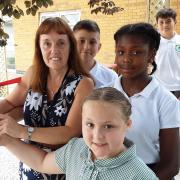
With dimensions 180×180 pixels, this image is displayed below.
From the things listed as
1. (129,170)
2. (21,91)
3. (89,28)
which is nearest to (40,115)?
(21,91)

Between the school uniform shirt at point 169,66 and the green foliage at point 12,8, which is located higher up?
the green foliage at point 12,8

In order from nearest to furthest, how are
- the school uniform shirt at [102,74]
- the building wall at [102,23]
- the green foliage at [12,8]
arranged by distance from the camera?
the green foliage at [12,8] < the school uniform shirt at [102,74] < the building wall at [102,23]

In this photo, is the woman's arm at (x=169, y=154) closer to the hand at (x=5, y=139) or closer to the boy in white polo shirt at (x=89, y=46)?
the hand at (x=5, y=139)

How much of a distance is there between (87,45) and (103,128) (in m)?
1.60

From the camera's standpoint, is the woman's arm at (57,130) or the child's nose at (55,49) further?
the child's nose at (55,49)

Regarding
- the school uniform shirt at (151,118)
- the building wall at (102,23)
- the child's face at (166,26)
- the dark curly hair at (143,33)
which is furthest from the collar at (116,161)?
the building wall at (102,23)

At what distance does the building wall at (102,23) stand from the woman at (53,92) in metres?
4.67

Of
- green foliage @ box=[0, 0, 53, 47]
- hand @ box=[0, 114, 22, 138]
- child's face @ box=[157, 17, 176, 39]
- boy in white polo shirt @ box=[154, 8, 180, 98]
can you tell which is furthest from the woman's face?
child's face @ box=[157, 17, 176, 39]

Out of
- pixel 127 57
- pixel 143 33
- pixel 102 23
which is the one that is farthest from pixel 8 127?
pixel 102 23

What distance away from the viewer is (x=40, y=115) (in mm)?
1727

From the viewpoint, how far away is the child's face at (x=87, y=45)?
2.72m

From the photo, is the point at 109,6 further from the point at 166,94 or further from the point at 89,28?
the point at 166,94

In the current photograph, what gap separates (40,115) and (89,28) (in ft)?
4.14

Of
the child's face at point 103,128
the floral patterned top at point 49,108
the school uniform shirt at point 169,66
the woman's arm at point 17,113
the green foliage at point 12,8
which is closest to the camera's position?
the child's face at point 103,128
